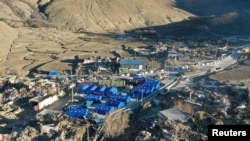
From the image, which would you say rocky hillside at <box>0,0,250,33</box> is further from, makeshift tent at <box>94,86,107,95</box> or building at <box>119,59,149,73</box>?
makeshift tent at <box>94,86,107,95</box>

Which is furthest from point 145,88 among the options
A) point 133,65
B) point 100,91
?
point 133,65

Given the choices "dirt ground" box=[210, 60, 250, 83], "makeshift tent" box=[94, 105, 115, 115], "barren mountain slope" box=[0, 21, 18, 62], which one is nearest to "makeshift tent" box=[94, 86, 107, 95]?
"makeshift tent" box=[94, 105, 115, 115]

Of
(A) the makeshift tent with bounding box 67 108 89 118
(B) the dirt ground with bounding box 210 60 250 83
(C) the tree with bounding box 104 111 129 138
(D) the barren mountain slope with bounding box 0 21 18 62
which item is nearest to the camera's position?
(C) the tree with bounding box 104 111 129 138

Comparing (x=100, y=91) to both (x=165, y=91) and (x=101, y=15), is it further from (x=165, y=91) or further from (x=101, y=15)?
(x=101, y=15)

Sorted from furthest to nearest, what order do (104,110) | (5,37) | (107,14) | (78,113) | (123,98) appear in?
(107,14), (5,37), (123,98), (104,110), (78,113)

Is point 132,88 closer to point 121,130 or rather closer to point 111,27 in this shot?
point 121,130

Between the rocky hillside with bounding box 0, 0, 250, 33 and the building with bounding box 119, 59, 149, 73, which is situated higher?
the rocky hillside with bounding box 0, 0, 250, 33

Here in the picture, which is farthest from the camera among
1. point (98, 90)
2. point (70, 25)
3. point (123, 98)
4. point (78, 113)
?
point (70, 25)
